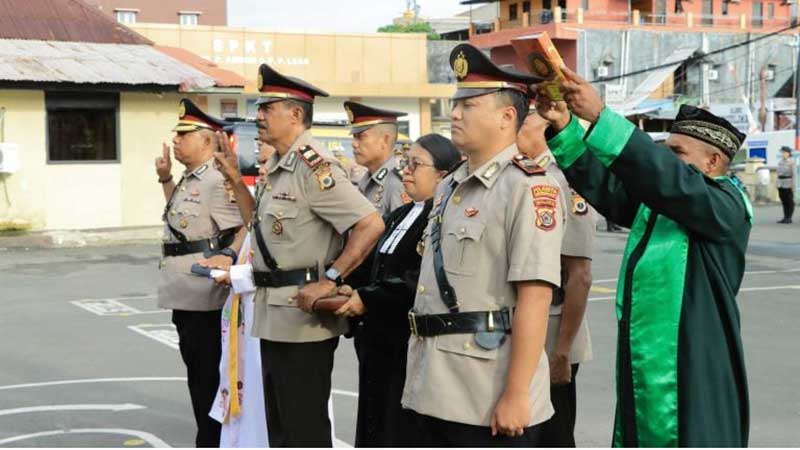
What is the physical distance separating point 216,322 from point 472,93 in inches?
112

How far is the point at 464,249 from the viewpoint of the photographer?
3.64 meters

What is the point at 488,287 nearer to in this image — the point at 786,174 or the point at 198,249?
the point at 198,249

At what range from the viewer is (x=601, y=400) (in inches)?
293

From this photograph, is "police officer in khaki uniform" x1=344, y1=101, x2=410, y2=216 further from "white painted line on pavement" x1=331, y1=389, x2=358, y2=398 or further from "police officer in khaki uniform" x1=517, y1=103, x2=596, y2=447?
"police officer in khaki uniform" x1=517, y1=103, x2=596, y2=447

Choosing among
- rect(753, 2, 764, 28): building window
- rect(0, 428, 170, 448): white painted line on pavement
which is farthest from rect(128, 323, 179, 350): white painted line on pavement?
rect(753, 2, 764, 28): building window

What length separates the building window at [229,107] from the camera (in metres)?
31.3

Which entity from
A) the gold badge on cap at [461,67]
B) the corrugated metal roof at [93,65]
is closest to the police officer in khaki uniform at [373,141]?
the gold badge on cap at [461,67]

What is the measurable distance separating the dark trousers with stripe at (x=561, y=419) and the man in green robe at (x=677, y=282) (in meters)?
1.33

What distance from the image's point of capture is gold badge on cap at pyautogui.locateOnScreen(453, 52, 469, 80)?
377 centimetres

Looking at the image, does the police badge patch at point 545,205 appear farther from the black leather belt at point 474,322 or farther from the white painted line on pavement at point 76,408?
the white painted line on pavement at point 76,408

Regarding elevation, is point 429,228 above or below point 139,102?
below

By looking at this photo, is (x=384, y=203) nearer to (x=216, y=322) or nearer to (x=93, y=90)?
(x=216, y=322)

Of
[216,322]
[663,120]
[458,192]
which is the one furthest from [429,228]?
[663,120]

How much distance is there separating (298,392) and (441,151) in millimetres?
1350
